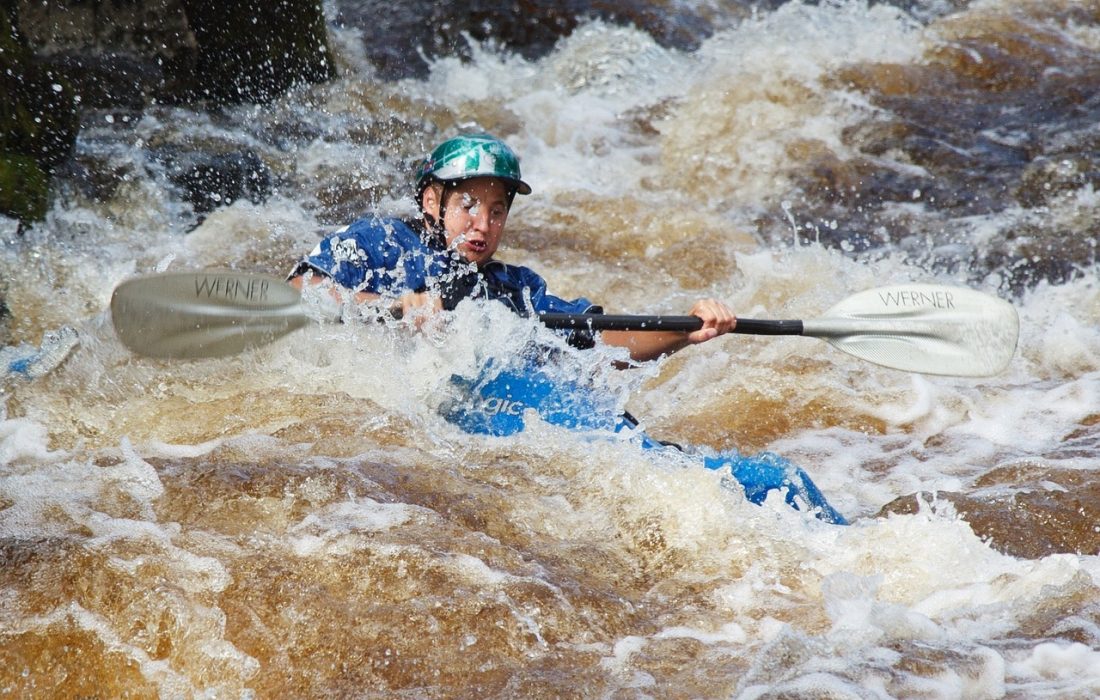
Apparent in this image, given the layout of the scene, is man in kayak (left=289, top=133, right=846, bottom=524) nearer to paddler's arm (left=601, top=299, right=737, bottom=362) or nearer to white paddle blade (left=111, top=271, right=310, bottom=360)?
paddler's arm (left=601, top=299, right=737, bottom=362)

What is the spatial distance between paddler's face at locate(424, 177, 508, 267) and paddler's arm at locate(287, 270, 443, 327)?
252mm

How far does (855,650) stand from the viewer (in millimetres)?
2924

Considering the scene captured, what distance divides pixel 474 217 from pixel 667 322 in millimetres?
770

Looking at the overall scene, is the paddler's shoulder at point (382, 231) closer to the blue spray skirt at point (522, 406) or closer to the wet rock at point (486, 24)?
the blue spray skirt at point (522, 406)

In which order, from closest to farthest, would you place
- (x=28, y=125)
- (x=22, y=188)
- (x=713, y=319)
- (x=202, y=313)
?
(x=202, y=313) < (x=713, y=319) < (x=22, y=188) < (x=28, y=125)

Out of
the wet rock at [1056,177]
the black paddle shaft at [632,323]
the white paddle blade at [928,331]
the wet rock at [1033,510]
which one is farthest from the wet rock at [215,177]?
the wet rock at [1056,177]

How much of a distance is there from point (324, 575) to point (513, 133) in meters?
5.54

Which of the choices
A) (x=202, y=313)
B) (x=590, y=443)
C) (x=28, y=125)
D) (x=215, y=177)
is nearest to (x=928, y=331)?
(x=590, y=443)

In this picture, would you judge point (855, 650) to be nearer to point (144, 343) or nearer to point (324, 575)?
point (324, 575)

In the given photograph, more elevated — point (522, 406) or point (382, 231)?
point (382, 231)

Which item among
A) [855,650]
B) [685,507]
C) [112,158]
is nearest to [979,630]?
[855,650]

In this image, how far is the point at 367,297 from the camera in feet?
13.8

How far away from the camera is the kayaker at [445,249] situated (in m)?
4.27

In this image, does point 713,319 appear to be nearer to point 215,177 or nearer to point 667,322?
point 667,322
